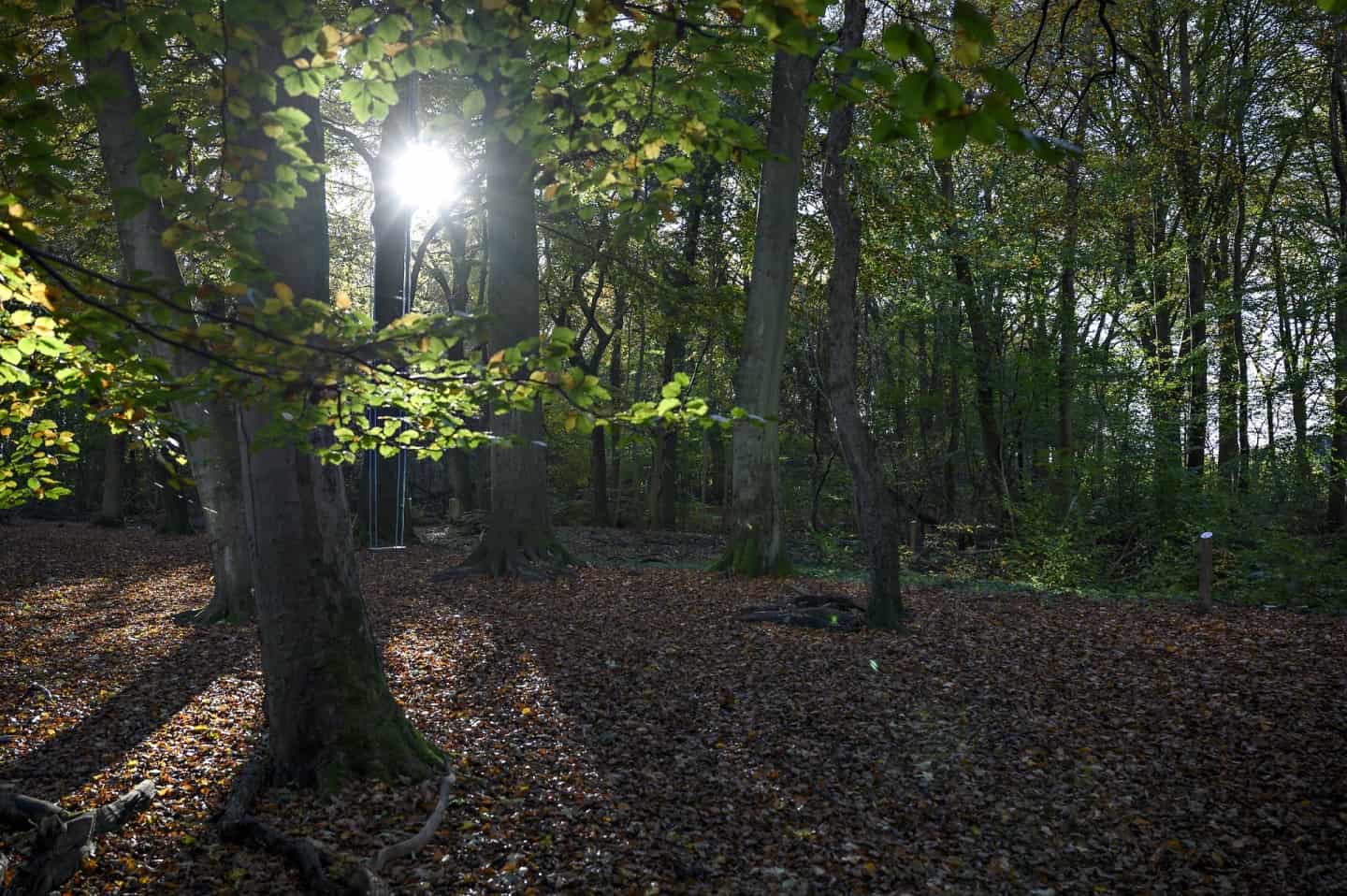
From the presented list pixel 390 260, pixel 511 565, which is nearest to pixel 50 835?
pixel 511 565

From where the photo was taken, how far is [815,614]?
8.45 metres

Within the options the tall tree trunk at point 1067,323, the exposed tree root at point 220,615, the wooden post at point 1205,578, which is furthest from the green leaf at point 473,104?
the tall tree trunk at point 1067,323

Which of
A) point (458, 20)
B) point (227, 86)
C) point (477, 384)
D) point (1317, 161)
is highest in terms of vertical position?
point (1317, 161)

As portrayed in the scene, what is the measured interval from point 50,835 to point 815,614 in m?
6.24

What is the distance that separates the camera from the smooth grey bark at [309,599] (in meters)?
4.24

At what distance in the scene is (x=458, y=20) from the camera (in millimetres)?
3205

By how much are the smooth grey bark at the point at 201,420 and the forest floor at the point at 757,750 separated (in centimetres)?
52

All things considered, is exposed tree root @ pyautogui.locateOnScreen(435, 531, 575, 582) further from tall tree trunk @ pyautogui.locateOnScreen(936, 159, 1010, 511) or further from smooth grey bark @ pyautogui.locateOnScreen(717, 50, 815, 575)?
tall tree trunk @ pyautogui.locateOnScreen(936, 159, 1010, 511)

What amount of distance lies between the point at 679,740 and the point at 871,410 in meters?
15.6

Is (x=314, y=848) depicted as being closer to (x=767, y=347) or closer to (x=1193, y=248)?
(x=767, y=347)

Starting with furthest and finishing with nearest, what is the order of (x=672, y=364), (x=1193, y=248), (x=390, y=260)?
1. (x=672, y=364)
2. (x=1193, y=248)
3. (x=390, y=260)

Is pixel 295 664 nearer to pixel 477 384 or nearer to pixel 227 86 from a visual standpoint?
pixel 477 384

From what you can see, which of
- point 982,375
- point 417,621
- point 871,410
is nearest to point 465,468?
point 871,410

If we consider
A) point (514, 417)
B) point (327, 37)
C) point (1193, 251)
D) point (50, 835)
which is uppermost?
point (1193, 251)
